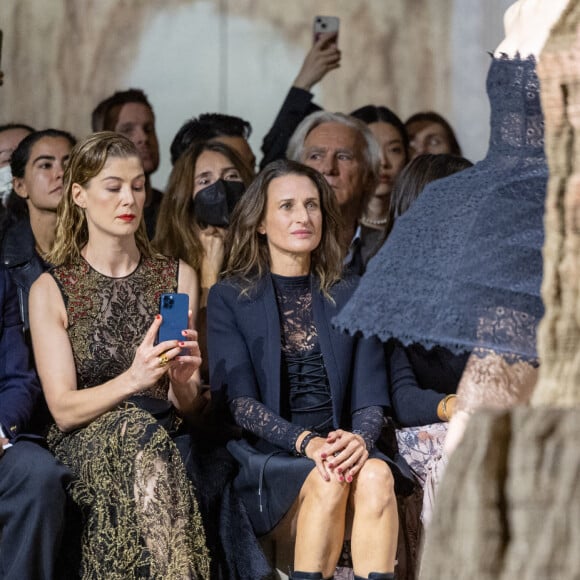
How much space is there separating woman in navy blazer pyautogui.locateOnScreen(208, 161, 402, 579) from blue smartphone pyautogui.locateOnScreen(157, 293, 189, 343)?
300 millimetres

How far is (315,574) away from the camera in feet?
8.39

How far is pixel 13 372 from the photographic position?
9.46 ft

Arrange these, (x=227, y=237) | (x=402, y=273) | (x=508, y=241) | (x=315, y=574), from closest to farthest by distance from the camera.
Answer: (x=508, y=241), (x=402, y=273), (x=315, y=574), (x=227, y=237)

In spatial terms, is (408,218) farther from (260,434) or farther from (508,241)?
(260,434)

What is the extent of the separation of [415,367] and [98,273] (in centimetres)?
94

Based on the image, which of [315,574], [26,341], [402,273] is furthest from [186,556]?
[402,273]

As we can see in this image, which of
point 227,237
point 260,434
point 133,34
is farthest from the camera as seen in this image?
point 133,34

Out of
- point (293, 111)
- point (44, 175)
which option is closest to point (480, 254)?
point (44, 175)

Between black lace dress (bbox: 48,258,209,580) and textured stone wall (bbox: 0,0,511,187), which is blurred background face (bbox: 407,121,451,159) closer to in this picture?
textured stone wall (bbox: 0,0,511,187)

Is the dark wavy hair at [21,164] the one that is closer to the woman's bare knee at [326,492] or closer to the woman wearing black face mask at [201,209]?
the woman wearing black face mask at [201,209]

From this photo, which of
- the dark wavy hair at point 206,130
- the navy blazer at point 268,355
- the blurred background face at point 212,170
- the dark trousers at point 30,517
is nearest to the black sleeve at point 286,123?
the dark wavy hair at point 206,130

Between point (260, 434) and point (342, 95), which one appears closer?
point (260, 434)

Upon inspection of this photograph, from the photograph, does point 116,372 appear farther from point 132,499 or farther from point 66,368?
point 132,499

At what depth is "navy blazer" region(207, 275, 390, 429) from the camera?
9.61ft
